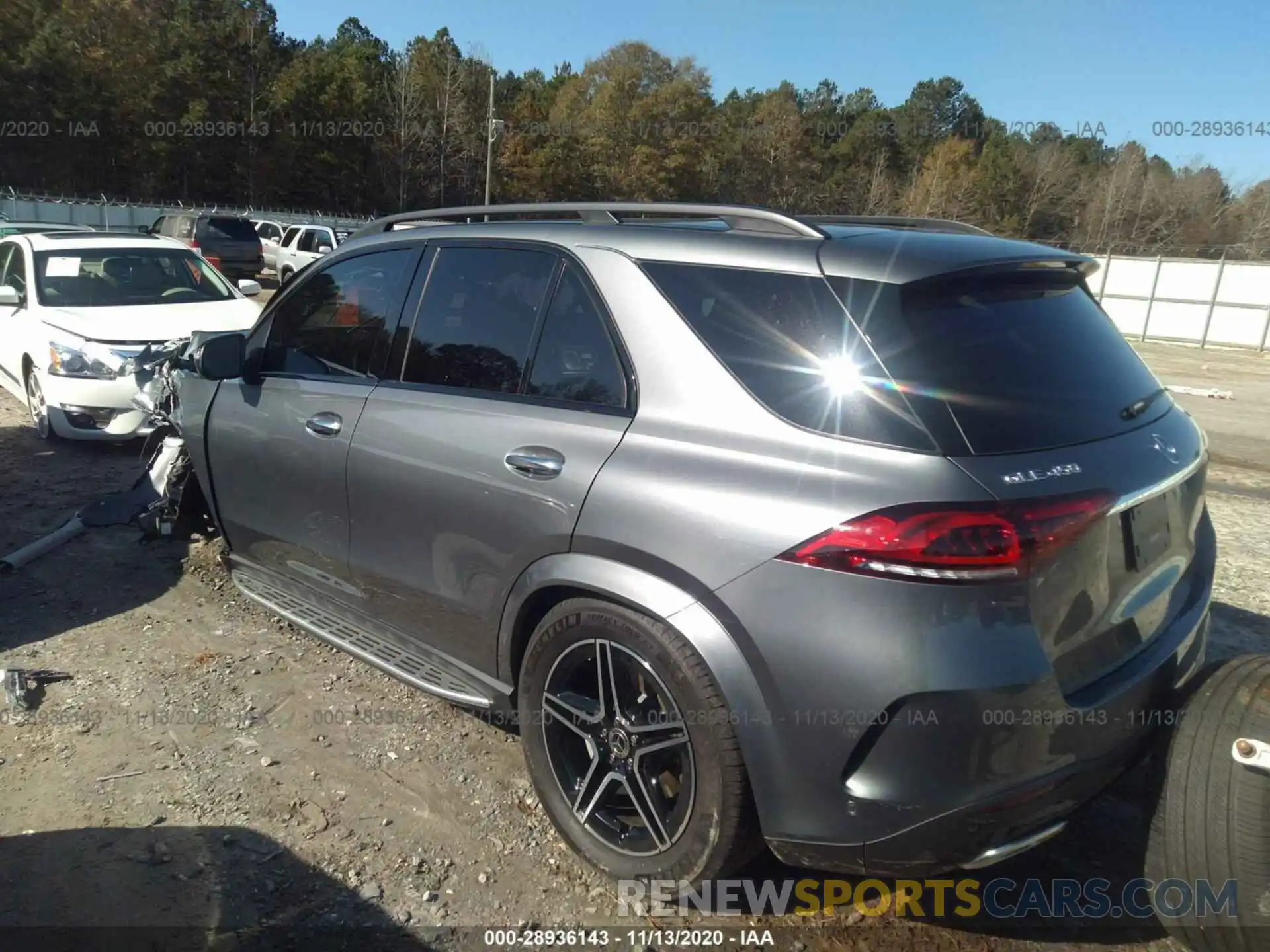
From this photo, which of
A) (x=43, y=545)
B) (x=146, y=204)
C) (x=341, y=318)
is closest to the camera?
(x=341, y=318)

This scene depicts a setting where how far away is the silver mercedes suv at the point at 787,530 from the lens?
6.73 feet

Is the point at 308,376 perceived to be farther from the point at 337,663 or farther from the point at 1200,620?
the point at 1200,620

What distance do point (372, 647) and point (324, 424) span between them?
894 millimetres

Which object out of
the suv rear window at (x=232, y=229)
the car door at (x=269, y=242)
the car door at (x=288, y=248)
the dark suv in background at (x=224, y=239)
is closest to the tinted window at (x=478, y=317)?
the dark suv in background at (x=224, y=239)

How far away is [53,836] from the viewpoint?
9.38 feet

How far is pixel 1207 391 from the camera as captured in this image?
14.3 metres

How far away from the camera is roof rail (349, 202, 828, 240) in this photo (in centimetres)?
260

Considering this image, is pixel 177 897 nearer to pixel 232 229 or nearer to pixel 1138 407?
pixel 1138 407

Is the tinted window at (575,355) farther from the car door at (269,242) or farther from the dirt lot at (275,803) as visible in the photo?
the car door at (269,242)

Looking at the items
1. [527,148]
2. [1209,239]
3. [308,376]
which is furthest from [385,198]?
[308,376]

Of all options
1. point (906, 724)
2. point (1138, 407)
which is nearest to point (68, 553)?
point (906, 724)

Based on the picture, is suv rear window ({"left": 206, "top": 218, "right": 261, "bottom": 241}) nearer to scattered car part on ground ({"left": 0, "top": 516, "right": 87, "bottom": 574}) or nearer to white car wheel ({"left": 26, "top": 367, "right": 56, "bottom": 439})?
white car wheel ({"left": 26, "top": 367, "right": 56, "bottom": 439})

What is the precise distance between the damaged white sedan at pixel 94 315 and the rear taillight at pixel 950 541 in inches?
234

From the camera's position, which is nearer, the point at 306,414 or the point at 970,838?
the point at 970,838
